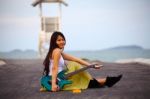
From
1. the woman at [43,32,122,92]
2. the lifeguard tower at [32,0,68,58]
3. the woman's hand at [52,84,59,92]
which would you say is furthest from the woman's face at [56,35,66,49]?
the lifeguard tower at [32,0,68,58]

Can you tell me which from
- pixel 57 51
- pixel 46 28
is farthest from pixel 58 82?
pixel 46 28

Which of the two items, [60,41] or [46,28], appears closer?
[60,41]

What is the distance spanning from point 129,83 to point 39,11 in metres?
9.91

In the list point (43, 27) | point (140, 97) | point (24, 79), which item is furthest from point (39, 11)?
point (140, 97)

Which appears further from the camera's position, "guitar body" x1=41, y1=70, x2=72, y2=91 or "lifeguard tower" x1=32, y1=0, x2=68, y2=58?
"lifeguard tower" x1=32, y1=0, x2=68, y2=58

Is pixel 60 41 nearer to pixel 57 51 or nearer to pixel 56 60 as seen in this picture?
pixel 57 51

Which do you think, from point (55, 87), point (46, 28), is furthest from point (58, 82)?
point (46, 28)

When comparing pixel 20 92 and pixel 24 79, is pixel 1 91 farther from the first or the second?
pixel 24 79

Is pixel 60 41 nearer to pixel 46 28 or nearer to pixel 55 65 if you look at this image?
pixel 55 65

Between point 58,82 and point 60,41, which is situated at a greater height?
point 60,41

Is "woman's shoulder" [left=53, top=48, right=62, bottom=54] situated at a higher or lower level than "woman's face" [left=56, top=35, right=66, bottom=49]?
lower

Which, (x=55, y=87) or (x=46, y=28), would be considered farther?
(x=46, y=28)

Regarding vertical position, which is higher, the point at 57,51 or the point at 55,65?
the point at 57,51

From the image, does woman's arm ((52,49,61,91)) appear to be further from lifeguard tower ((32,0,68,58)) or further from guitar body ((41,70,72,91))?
lifeguard tower ((32,0,68,58))
